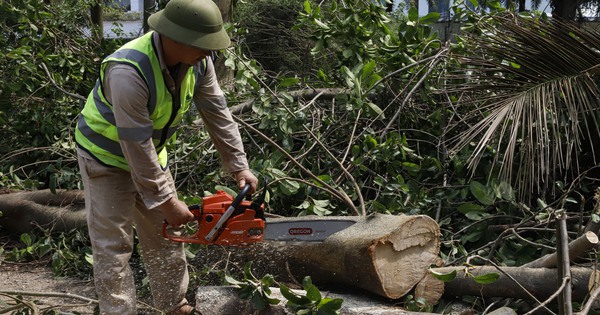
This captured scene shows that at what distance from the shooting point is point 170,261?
3586 millimetres

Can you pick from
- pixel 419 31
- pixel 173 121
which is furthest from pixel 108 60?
pixel 419 31

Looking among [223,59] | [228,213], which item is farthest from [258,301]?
[223,59]

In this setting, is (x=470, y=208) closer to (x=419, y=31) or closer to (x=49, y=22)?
(x=419, y=31)

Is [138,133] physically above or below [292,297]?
above

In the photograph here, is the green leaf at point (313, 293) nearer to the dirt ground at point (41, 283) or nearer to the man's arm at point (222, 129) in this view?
the man's arm at point (222, 129)

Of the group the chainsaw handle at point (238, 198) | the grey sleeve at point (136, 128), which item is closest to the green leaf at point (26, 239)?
the grey sleeve at point (136, 128)

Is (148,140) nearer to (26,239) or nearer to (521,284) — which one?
(521,284)

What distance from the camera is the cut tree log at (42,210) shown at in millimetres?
4938

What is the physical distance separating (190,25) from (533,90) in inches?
80.9

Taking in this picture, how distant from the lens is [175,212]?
10.1 feet

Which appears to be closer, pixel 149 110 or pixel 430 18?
pixel 149 110

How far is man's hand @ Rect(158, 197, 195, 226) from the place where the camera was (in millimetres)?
3057

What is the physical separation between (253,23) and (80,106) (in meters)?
3.32

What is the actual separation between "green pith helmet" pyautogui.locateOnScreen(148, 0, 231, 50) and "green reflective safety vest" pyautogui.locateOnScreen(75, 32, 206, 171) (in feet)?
0.49
